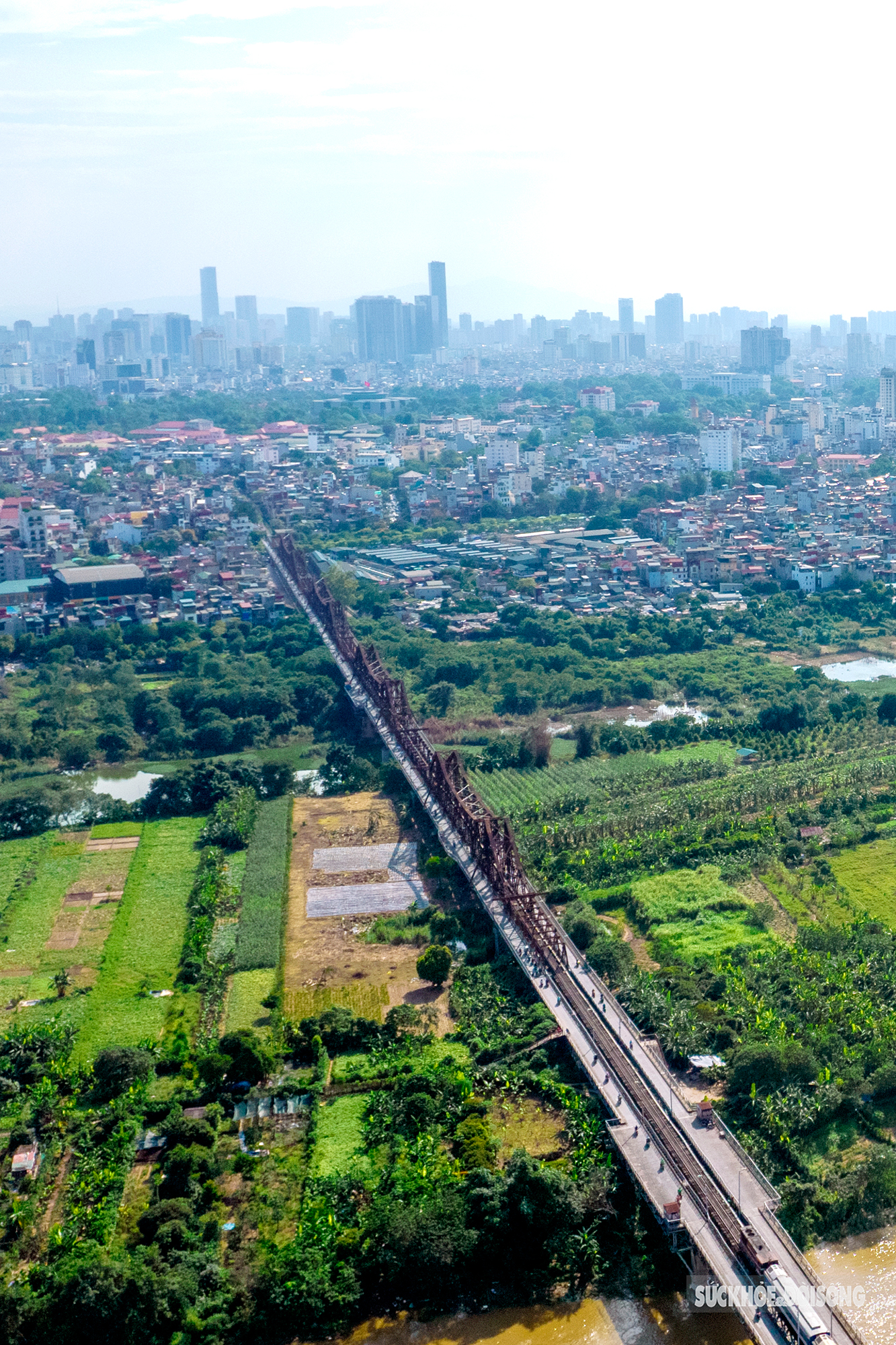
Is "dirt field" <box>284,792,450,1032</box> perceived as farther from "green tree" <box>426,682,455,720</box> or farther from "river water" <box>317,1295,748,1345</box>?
"green tree" <box>426,682,455,720</box>

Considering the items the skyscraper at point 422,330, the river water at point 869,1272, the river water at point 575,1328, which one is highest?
the skyscraper at point 422,330

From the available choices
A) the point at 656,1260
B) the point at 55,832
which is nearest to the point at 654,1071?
the point at 656,1260

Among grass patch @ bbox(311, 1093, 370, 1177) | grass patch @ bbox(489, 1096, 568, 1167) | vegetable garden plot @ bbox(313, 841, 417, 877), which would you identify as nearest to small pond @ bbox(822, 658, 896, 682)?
vegetable garden plot @ bbox(313, 841, 417, 877)

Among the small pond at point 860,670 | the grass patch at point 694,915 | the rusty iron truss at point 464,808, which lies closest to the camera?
the rusty iron truss at point 464,808

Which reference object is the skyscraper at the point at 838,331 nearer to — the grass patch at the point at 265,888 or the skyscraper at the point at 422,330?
the skyscraper at the point at 422,330

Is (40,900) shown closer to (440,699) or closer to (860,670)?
(440,699)

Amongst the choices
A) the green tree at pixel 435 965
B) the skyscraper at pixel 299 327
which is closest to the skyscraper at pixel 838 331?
the skyscraper at pixel 299 327

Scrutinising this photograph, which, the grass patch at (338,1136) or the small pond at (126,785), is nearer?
the grass patch at (338,1136)
